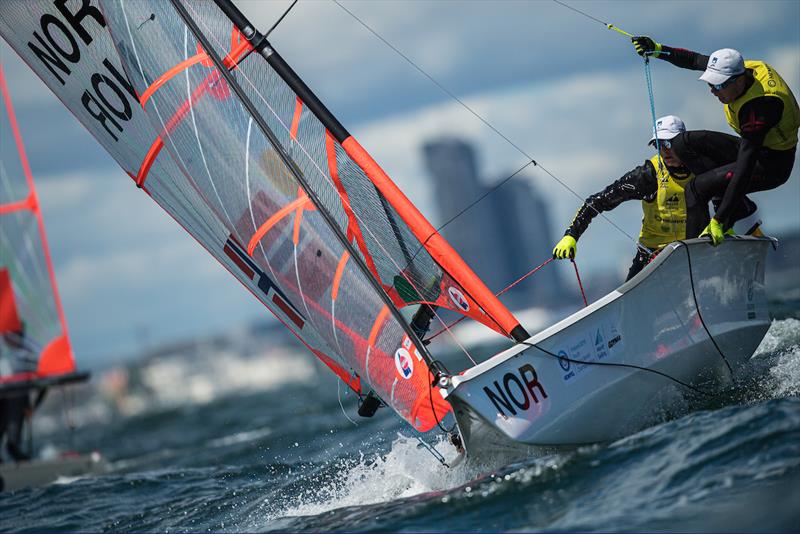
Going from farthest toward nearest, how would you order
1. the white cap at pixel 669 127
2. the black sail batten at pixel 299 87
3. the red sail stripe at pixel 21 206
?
the red sail stripe at pixel 21 206 → the white cap at pixel 669 127 → the black sail batten at pixel 299 87

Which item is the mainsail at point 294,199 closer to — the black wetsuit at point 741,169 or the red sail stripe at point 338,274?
the red sail stripe at point 338,274

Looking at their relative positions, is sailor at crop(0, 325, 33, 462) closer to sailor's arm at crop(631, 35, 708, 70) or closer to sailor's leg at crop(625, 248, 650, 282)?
sailor's leg at crop(625, 248, 650, 282)

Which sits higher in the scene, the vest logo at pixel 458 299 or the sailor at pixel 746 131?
the sailor at pixel 746 131

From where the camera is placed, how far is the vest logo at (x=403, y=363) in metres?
4.98

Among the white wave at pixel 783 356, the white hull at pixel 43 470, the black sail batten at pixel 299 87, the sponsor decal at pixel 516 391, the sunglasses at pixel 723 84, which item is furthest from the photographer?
the white hull at pixel 43 470

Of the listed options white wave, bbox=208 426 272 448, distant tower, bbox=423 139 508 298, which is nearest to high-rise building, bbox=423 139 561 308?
distant tower, bbox=423 139 508 298

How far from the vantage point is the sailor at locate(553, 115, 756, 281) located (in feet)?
18.0

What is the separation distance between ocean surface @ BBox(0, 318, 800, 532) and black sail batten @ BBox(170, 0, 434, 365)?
0.81 meters

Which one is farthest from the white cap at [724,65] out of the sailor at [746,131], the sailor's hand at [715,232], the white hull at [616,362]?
the white hull at [616,362]

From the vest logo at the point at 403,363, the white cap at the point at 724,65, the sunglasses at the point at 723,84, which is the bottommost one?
the vest logo at the point at 403,363

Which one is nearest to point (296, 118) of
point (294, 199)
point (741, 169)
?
point (294, 199)

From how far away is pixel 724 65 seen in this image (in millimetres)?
5031

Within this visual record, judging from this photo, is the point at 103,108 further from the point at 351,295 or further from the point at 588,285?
the point at 588,285

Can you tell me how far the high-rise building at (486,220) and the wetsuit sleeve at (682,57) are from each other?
337 ft
